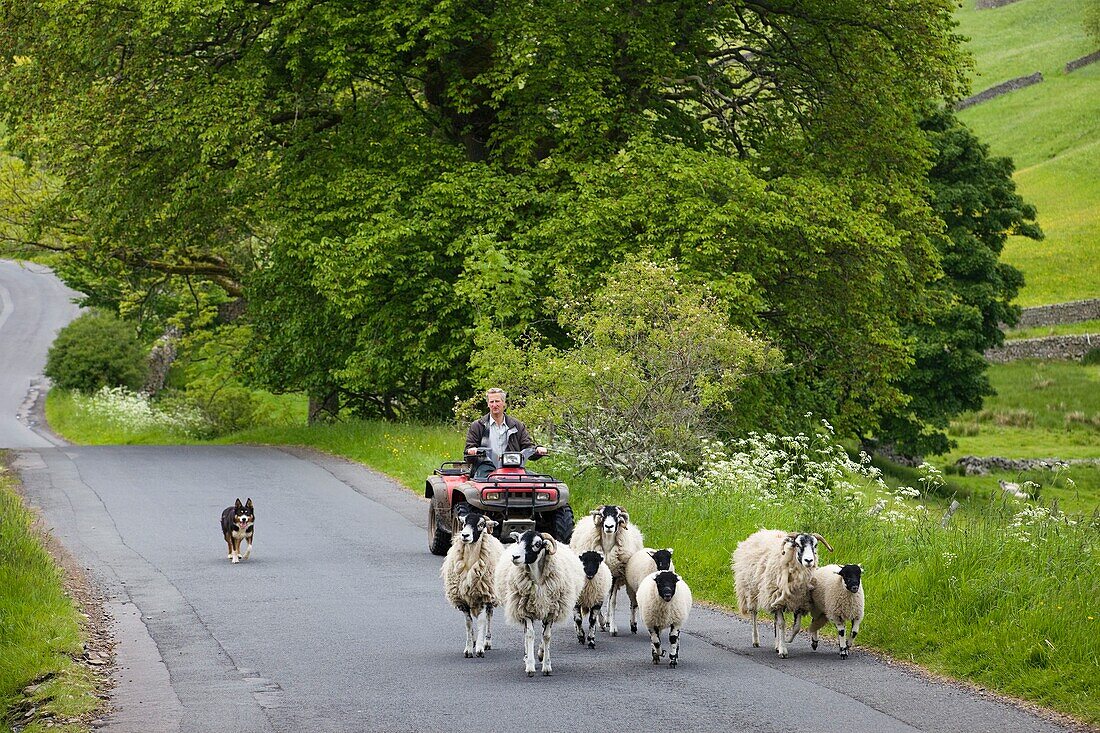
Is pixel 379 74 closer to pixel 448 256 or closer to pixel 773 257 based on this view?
pixel 448 256

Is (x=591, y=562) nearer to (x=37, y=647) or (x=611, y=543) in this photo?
(x=611, y=543)

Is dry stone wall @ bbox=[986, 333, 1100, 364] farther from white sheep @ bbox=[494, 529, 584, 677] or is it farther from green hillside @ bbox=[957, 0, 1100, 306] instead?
white sheep @ bbox=[494, 529, 584, 677]

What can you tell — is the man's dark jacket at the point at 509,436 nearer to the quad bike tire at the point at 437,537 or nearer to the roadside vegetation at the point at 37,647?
the quad bike tire at the point at 437,537

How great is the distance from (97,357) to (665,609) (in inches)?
1933

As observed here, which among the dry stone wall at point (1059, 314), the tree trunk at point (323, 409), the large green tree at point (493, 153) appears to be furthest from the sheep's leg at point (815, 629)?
the dry stone wall at point (1059, 314)

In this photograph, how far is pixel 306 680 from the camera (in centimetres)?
1084

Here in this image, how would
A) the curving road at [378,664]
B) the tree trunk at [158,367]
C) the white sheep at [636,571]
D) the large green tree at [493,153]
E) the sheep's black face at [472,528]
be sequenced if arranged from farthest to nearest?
the tree trunk at [158,367]
the large green tree at [493,153]
the white sheep at [636,571]
the sheep's black face at [472,528]
the curving road at [378,664]

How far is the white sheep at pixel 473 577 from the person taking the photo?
11.9m

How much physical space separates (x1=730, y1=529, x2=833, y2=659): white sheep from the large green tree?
585 inches

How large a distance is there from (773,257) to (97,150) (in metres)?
16.5

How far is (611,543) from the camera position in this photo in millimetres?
13352

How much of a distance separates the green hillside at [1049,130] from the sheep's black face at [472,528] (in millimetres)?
56593

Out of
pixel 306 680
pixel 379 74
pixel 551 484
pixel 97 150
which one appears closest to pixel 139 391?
pixel 97 150

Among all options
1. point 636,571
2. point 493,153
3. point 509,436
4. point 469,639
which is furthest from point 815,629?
point 493,153
